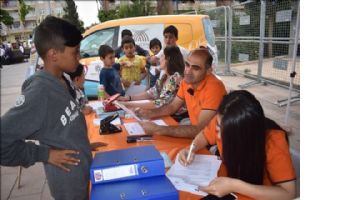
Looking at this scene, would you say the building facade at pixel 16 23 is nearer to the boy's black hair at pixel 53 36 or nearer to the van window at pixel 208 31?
the boy's black hair at pixel 53 36

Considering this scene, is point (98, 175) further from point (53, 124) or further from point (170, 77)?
point (170, 77)

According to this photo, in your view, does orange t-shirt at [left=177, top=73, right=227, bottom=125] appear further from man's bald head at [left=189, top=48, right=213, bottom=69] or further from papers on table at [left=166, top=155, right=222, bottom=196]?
papers on table at [left=166, top=155, right=222, bottom=196]

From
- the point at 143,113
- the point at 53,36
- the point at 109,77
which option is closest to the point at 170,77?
the point at 143,113

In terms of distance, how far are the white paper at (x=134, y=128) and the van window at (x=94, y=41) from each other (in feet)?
12.5

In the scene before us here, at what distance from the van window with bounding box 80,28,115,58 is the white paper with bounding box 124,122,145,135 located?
3.81m

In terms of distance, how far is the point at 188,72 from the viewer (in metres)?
2.39

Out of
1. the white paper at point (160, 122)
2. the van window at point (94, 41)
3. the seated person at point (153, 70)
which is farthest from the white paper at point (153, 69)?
the van window at point (94, 41)

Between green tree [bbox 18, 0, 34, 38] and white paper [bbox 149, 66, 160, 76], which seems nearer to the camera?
green tree [bbox 18, 0, 34, 38]

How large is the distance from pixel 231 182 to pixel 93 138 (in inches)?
45.4

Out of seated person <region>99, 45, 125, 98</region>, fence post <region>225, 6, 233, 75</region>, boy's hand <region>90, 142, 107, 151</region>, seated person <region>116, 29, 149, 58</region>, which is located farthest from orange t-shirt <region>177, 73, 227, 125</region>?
fence post <region>225, 6, 233, 75</region>

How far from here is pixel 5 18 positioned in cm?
146

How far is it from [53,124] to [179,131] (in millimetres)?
956

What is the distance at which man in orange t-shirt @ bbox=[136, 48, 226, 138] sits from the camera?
2045mm
